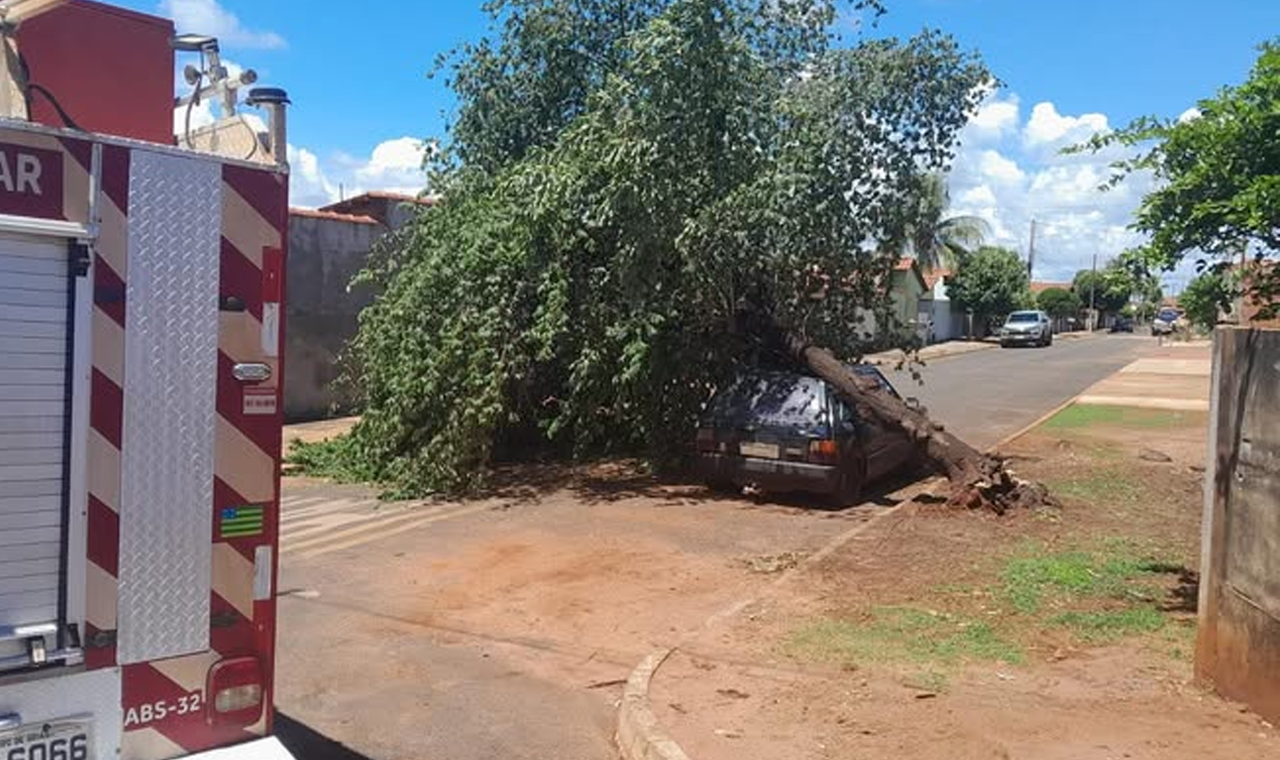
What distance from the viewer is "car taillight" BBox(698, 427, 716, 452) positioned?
11.5m

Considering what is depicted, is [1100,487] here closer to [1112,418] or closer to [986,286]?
[1112,418]

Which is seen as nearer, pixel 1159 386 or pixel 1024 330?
pixel 1159 386

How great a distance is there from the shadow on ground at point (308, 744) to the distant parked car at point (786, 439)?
667 centimetres

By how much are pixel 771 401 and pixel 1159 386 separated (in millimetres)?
21365

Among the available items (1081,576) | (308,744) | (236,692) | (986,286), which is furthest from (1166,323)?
(236,692)

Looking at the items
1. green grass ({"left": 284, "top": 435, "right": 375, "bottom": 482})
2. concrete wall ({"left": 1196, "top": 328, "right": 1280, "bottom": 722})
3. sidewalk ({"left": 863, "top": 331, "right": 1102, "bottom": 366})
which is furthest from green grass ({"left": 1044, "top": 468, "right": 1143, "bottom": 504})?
sidewalk ({"left": 863, "top": 331, "right": 1102, "bottom": 366})

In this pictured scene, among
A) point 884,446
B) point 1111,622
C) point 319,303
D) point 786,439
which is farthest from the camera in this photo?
point 319,303

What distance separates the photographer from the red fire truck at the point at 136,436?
8.77 ft

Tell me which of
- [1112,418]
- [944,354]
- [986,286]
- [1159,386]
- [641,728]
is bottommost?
[641,728]

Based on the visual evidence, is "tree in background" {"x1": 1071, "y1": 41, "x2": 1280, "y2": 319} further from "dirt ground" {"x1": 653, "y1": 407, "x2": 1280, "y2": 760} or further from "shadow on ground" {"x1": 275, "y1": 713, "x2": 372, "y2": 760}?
"shadow on ground" {"x1": 275, "y1": 713, "x2": 372, "y2": 760}

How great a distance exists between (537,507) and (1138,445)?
33.3ft

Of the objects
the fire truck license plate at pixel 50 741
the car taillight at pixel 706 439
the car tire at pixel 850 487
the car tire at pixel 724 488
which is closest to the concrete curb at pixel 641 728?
the fire truck license plate at pixel 50 741

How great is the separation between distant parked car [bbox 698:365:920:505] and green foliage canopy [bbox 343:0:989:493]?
1.17 meters

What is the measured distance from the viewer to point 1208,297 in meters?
6.36
